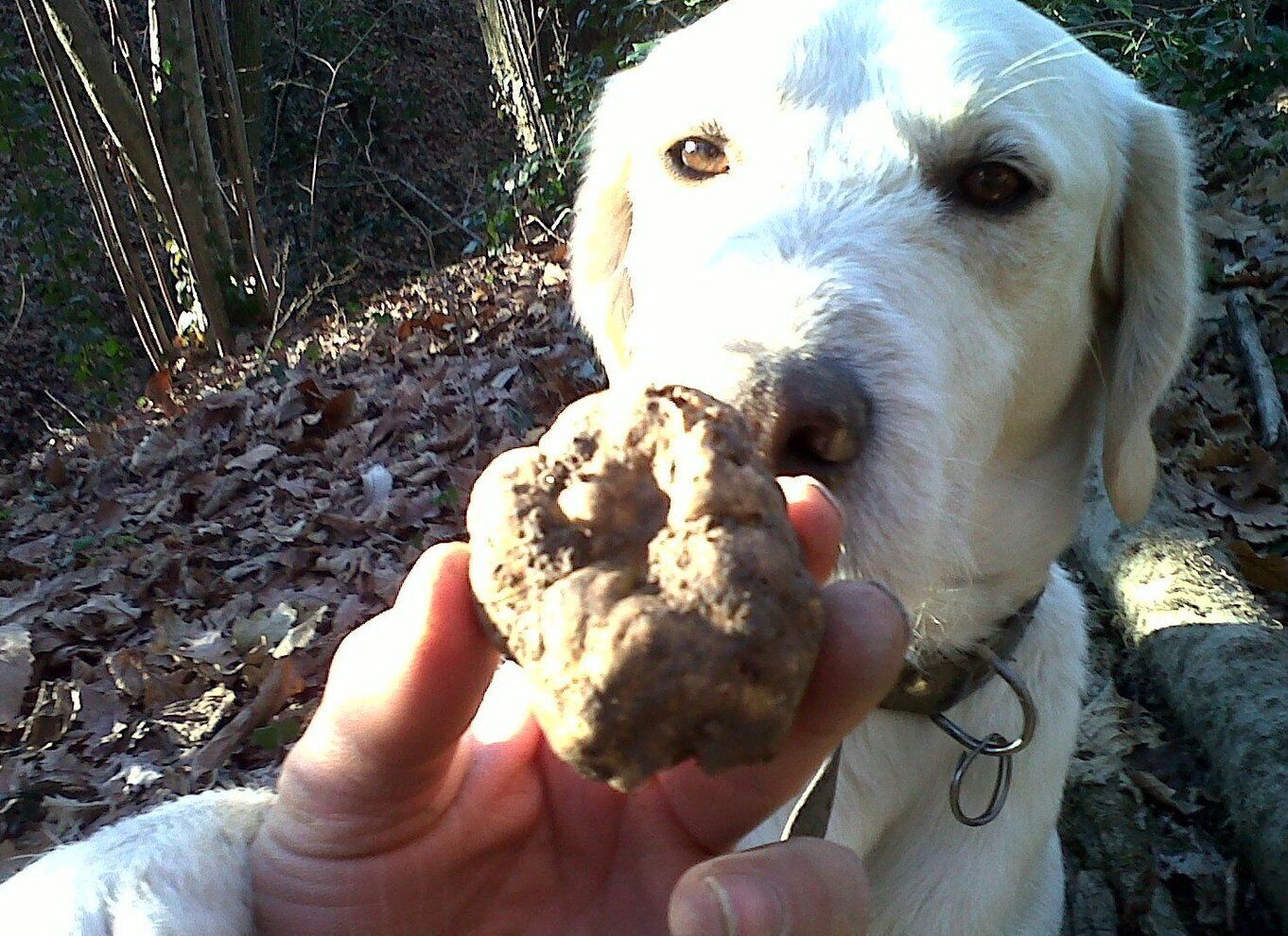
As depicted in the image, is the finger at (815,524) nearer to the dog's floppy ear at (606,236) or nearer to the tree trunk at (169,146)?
the dog's floppy ear at (606,236)

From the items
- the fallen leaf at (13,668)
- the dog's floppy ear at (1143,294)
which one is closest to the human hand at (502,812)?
the dog's floppy ear at (1143,294)

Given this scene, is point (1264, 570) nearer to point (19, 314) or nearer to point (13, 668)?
point (13, 668)

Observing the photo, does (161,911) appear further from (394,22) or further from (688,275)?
(394,22)

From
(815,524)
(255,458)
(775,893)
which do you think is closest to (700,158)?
(815,524)

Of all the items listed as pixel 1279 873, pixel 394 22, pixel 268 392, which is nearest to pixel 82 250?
pixel 394 22

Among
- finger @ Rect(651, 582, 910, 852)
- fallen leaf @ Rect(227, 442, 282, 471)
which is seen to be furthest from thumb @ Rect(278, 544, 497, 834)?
fallen leaf @ Rect(227, 442, 282, 471)

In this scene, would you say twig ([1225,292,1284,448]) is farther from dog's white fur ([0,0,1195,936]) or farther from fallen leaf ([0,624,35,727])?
fallen leaf ([0,624,35,727])
